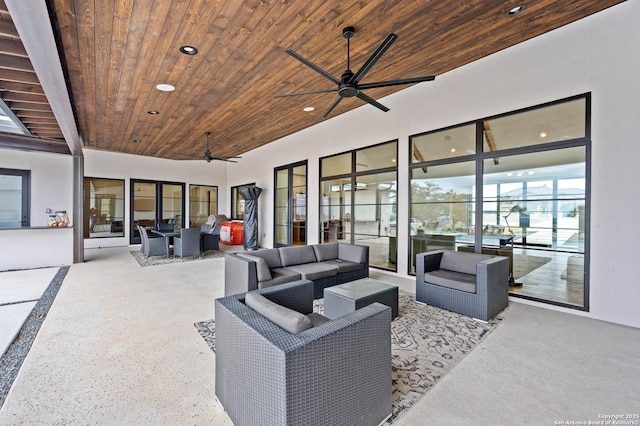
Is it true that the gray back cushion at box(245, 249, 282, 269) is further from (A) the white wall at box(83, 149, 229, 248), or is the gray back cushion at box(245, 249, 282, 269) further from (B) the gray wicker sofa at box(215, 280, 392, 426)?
(A) the white wall at box(83, 149, 229, 248)

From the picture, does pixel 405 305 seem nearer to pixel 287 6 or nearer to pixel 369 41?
pixel 369 41

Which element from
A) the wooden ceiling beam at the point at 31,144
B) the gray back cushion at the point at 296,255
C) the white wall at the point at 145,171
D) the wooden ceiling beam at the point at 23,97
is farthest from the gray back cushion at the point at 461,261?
the white wall at the point at 145,171

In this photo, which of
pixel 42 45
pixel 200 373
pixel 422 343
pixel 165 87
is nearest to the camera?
pixel 200 373

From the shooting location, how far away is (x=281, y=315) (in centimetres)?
155

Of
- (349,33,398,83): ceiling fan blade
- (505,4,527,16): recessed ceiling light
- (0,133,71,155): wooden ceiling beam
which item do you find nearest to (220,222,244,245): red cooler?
(0,133,71,155): wooden ceiling beam

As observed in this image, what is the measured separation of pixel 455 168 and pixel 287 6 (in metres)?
3.43

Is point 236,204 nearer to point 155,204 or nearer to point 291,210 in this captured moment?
point 155,204

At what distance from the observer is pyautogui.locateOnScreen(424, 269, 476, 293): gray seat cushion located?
11.1ft

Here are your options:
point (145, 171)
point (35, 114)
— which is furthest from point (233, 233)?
point (35, 114)

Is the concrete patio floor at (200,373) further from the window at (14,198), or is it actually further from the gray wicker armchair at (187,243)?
the window at (14,198)

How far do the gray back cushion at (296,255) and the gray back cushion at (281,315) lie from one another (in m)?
2.41

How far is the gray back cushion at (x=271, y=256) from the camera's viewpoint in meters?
4.03

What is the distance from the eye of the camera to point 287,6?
9.04ft

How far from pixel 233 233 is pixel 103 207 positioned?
418cm
